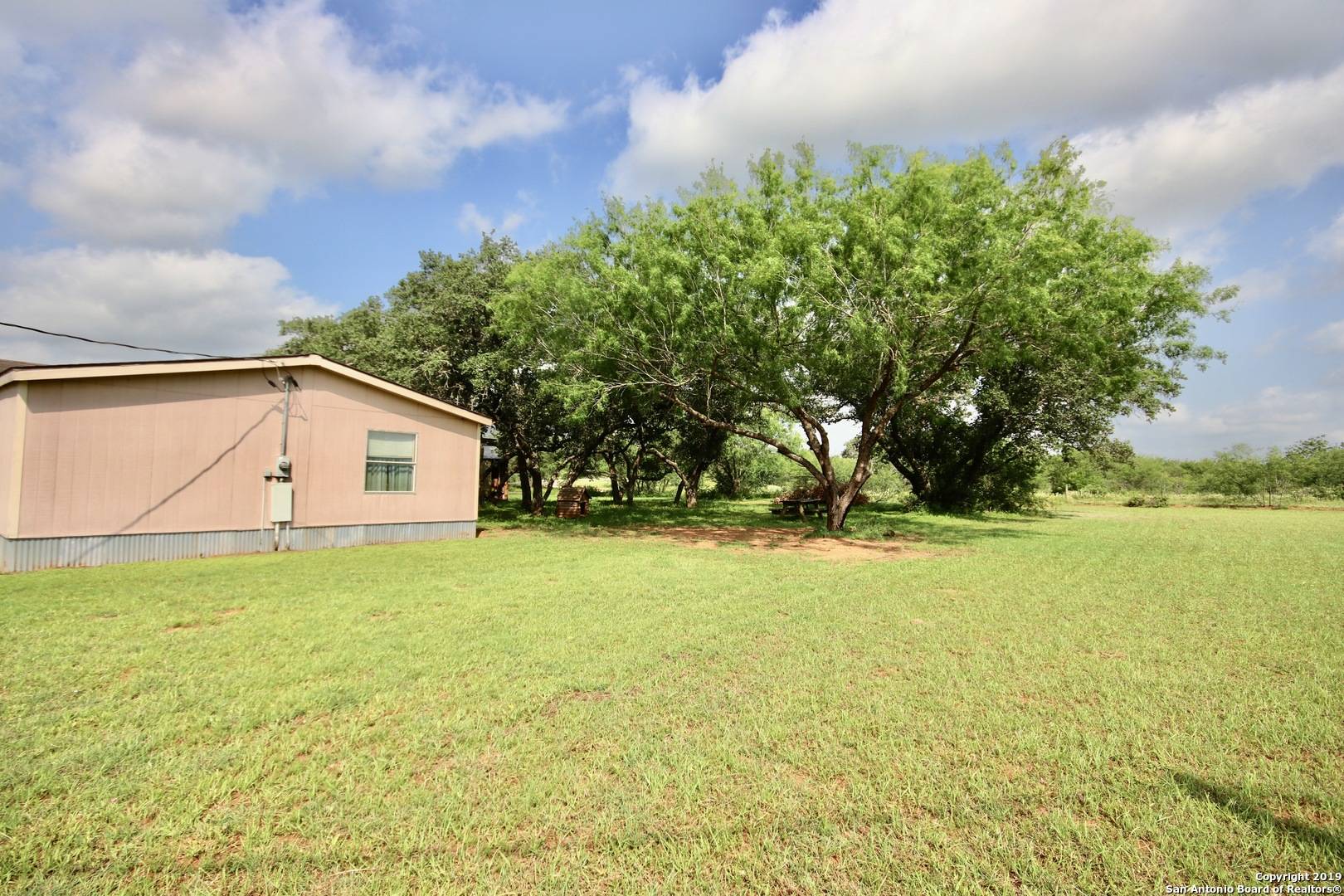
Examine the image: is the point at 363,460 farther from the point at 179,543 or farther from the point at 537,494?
the point at 537,494

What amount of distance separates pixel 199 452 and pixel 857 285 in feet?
44.2

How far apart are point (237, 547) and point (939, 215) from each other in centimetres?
1591

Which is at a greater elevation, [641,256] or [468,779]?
[641,256]

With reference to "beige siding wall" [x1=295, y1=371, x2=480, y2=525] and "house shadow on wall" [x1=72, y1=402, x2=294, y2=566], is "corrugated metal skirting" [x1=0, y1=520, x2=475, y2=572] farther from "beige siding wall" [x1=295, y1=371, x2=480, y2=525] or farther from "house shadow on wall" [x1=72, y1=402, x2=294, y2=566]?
"beige siding wall" [x1=295, y1=371, x2=480, y2=525]

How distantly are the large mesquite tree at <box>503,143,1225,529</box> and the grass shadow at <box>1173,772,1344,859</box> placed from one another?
32.4ft

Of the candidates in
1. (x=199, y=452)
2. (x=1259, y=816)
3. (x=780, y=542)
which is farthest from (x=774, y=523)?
(x=1259, y=816)

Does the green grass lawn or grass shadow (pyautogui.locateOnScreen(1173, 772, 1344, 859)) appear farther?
grass shadow (pyautogui.locateOnScreen(1173, 772, 1344, 859))

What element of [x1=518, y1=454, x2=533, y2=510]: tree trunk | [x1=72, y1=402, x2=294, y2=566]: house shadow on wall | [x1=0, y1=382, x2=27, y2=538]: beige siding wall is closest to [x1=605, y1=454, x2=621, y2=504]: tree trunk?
[x1=518, y1=454, x2=533, y2=510]: tree trunk

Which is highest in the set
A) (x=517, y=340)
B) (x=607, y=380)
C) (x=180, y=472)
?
(x=517, y=340)

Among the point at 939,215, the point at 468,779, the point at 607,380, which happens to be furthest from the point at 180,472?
the point at 939,215

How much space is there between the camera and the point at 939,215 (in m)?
12.4

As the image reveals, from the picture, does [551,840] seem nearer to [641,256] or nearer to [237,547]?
[237,547]

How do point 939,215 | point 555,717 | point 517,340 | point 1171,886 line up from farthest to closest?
point 517,340
point 939,215
point 555,717
point 1171,886

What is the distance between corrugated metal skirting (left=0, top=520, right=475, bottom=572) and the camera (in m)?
8.62
